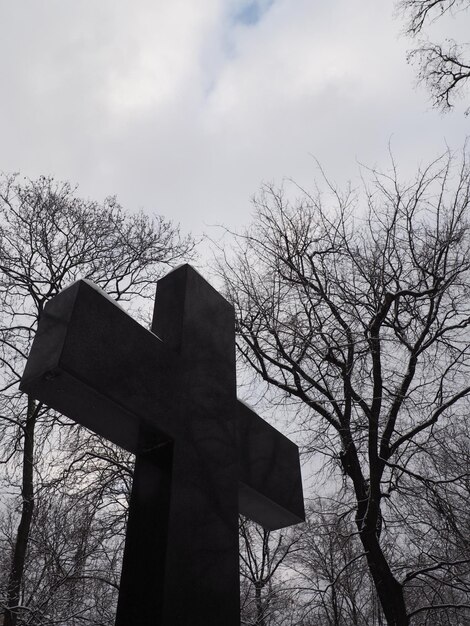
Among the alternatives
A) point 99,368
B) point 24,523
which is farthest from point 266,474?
point 24,523

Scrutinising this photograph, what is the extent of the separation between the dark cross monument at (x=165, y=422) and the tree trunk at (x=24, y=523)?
236 inches

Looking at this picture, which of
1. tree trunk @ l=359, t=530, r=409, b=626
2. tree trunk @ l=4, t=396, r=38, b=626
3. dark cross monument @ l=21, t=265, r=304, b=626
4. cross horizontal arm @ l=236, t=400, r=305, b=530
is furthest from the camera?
tree trunk @ l=4, t=396, r=38, b=626

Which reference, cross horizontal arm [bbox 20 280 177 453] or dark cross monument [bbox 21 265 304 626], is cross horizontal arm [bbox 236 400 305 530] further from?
cross horizontal arm [bbox 20 280 177 453]

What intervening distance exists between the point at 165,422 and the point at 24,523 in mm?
7147

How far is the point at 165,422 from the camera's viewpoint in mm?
2219

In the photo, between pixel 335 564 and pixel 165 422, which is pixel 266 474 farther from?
pixel 335 564

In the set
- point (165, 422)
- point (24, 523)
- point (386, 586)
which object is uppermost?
point (24, 523)

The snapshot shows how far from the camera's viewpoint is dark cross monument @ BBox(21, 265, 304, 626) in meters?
1.87

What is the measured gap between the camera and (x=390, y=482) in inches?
282

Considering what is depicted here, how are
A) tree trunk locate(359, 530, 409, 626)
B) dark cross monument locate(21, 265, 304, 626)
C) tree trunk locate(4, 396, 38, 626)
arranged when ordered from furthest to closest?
tree trunk locate(4, 396, 38, 626) → tree trunk locate(359, 530, 409, 626) → dark cross monument locate(21, 265, 304, 626)

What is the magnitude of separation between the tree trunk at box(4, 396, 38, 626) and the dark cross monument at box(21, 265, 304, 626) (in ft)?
19.7

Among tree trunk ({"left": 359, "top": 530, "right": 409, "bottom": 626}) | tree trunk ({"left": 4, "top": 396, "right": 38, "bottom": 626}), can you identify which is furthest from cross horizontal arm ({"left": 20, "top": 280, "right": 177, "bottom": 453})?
tree trunk ({"left": 4, "top": 396, "right": 38, "bottom": 626})

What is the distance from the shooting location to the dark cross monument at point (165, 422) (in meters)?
1.87

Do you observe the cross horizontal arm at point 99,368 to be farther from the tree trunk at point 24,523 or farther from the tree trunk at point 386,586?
the tree trunk at point 24,523
